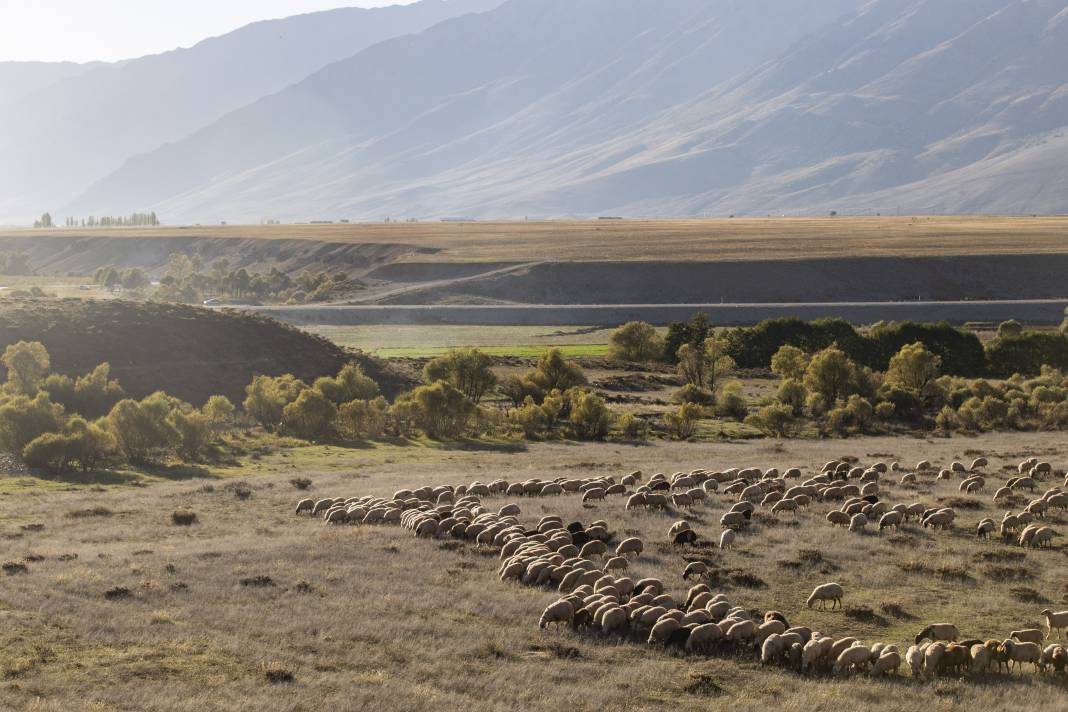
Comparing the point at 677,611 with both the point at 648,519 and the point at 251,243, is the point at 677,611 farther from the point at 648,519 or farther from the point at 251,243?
the point at 251,243

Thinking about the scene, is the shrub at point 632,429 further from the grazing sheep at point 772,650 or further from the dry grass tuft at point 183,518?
the grazing sheep at point 772,650

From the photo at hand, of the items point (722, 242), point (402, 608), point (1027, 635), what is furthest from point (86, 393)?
point (722, 242)

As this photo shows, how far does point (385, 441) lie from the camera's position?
2044 inches

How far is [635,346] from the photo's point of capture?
8281cm

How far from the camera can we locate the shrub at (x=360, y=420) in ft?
174

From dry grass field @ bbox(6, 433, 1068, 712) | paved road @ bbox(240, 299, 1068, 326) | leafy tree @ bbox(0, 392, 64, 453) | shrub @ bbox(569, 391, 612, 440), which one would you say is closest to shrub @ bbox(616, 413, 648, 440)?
shrub @ bbox(569, 391, 612, 440)

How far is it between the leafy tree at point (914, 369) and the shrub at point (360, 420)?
27.2 meters

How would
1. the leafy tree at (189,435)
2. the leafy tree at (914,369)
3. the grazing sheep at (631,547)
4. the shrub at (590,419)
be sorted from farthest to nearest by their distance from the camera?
1. the leafy tree at (914,369)
2. the shrub at (590,419)
3. the leafy tree at (189,435)
4. the grazing sheep at (631,547)

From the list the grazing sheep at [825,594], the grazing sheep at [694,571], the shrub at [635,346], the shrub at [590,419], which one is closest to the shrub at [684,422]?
the shrub at [590,419]

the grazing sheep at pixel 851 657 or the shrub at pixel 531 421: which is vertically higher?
the grazing sheep at pixel 851 657

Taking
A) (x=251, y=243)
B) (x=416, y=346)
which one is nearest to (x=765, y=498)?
(x=416, y=346)

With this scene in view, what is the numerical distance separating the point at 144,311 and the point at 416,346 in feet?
83.5

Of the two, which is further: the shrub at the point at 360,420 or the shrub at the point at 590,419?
the shrub at the point at 590,419

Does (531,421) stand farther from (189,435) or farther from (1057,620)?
(1057,620)
